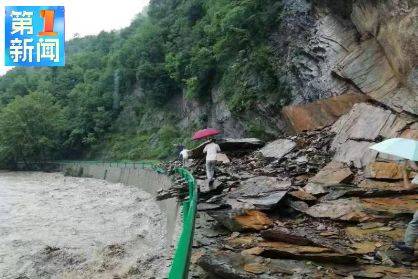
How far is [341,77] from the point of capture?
1730 centimetres

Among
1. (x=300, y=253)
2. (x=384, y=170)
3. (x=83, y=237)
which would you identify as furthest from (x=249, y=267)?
(x=83, y=237)

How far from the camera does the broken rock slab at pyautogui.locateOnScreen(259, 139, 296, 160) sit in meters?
14.9

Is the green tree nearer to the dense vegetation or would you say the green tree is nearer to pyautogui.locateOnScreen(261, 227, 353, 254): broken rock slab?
the dense vegetation

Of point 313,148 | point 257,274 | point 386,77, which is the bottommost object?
point 257,274

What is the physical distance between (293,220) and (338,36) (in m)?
11.8

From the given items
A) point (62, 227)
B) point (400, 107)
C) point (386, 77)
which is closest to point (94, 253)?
point (62, 227)

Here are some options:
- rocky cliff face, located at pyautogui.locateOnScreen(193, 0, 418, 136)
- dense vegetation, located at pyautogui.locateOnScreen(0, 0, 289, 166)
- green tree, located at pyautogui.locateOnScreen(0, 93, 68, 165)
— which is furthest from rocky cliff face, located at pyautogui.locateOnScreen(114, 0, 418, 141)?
green tree, located at pyautogui.locateOnScreen(0, 93, 68, 165)

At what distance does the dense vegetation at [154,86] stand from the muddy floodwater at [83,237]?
9863 mm

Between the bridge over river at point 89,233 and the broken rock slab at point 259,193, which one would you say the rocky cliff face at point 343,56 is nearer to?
the broken rock slab at point 259,193

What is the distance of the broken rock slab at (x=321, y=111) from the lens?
16.0 m

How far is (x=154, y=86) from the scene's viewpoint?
48.1 meters

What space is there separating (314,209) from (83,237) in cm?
947

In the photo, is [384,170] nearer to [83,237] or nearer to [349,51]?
[349,51]

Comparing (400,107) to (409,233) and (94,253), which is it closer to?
(409,233)
